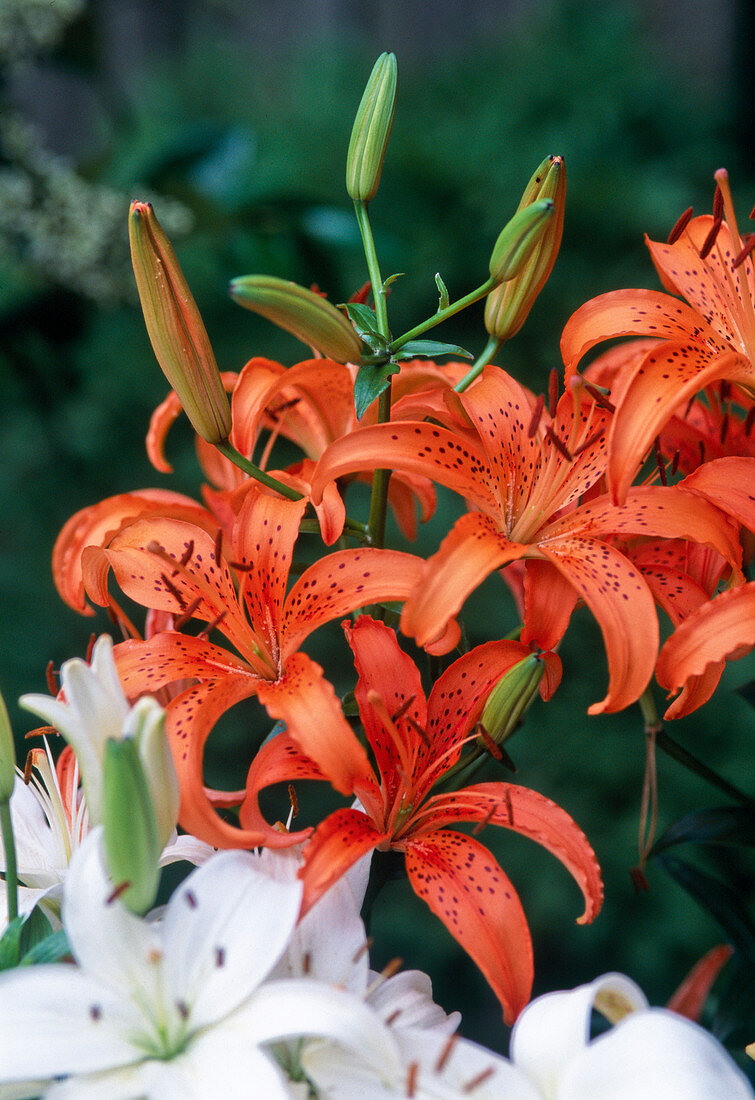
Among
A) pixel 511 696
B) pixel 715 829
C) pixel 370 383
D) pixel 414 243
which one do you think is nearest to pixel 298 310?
pixel 370 383

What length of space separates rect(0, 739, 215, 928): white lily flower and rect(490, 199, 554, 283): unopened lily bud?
24cm

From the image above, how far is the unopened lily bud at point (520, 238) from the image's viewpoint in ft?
1.20

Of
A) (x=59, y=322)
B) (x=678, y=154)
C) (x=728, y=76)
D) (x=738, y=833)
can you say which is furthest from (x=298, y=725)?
(x=728, y=76)

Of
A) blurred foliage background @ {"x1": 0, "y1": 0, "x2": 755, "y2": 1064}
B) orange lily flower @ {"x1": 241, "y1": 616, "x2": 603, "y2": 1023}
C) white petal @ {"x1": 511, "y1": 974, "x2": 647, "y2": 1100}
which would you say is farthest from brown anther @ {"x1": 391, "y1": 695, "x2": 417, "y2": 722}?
blurred foliage background @ {"x1": 0, "y1": 0, "x2": 755, "y2": 1064}

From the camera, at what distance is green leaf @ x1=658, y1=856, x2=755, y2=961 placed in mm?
528

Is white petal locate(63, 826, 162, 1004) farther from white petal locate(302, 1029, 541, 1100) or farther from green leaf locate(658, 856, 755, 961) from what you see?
green leaf locate(658, 856, 755, 961)

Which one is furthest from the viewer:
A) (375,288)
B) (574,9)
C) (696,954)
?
(574,9)

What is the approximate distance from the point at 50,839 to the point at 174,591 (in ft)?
0.34

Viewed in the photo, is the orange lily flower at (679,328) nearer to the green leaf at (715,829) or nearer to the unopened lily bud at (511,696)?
the unopened lily bud at (511,696)

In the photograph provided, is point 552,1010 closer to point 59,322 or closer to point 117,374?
point 59,322

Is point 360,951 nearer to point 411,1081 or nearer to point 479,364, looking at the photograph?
point 411,1081

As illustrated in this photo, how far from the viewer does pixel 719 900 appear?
0.54 meters

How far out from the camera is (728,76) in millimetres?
1610

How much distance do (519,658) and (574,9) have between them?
127 centimetres
